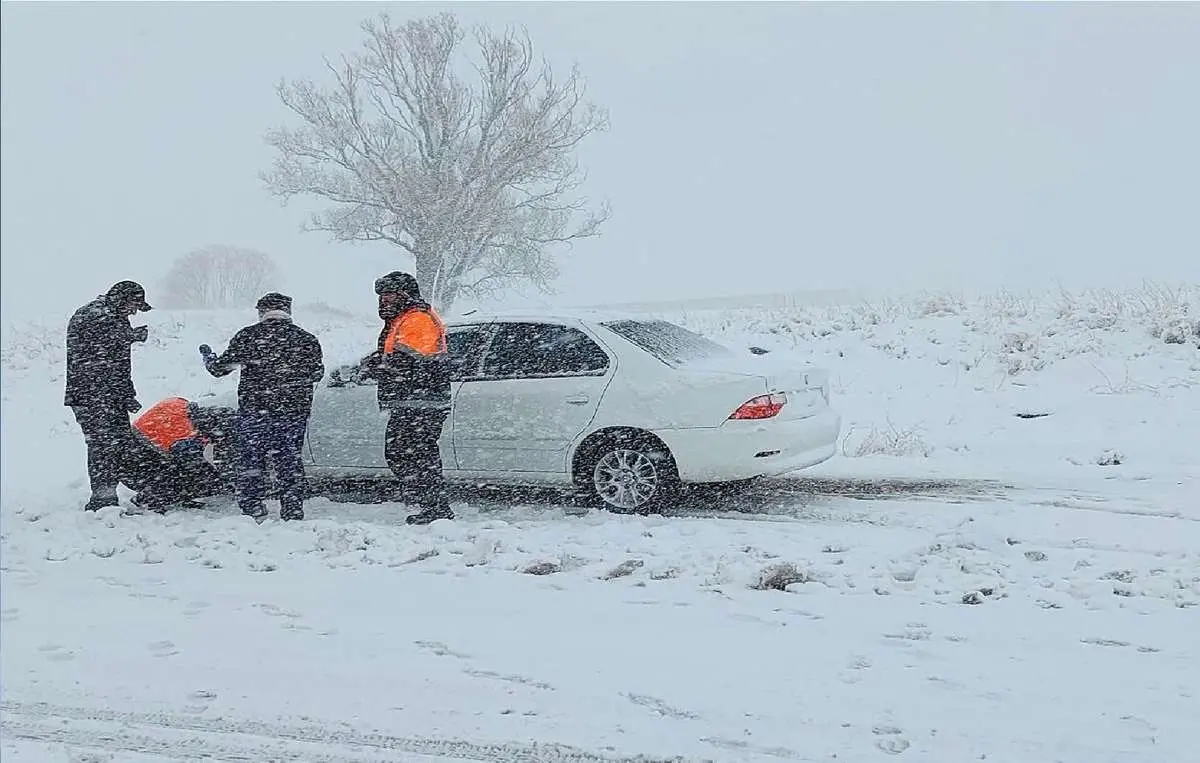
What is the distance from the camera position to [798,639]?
3.78 metres

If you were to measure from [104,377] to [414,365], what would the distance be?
250cm

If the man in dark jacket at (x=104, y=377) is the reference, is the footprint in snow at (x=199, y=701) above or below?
below

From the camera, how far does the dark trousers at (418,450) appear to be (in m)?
5.91

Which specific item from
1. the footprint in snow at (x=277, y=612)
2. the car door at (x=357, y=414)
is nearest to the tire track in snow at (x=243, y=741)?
the footprint in snow at (x=277, y=612)

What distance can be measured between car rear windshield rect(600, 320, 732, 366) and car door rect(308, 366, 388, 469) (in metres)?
1.80

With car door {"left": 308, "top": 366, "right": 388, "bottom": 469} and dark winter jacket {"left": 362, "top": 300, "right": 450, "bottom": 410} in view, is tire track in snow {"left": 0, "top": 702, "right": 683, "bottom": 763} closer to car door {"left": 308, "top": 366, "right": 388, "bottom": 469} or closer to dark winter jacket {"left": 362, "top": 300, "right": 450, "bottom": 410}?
dark winter jacket {"left": 362, "top": 300, "right": 450, "bottom": 410}

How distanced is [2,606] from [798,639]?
400 cm

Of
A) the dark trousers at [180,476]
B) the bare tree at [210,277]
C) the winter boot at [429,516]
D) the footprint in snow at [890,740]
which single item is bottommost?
the footprint in snow at [890,740]

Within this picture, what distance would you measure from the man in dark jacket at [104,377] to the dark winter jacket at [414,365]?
2.06 m

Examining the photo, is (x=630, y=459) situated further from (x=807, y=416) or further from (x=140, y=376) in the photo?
(x=140, y=376)

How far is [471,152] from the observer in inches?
460

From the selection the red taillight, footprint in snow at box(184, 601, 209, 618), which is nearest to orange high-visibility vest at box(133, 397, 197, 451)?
footprint in snow at box(184, 601, 209, 618)

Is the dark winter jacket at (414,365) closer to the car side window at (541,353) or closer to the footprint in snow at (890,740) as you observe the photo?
the car side window at (541,353)

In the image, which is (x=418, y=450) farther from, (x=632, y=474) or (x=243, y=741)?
(x=243, y=741)
